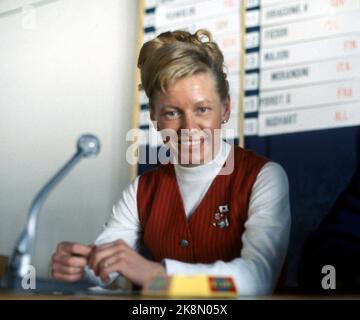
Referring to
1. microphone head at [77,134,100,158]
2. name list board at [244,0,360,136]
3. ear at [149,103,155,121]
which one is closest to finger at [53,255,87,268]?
microphone head at [77,134,100,158]

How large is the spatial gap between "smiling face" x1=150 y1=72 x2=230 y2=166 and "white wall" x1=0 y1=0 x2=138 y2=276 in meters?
0.20

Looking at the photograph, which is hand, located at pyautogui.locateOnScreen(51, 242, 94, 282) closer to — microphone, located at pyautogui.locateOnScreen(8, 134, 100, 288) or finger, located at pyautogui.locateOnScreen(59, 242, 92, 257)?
finger, located at pyautogui.locateOnScreen(59, 242, 92, 257)

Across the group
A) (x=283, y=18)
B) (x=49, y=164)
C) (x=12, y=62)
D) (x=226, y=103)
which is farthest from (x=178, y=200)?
(x=12, y=62)

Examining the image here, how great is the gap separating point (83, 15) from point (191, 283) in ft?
2.35

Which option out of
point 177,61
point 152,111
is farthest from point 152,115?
point 177,61

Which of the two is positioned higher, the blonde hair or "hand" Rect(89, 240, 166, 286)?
the blonde hair

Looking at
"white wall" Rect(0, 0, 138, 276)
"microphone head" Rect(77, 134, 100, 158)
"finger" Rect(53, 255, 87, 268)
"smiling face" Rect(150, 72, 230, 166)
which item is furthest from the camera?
"white wall" Rect(0, 0, 138, 276)

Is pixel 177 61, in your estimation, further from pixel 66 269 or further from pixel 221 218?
pixel 66 269

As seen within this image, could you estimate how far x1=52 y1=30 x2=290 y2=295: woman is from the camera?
3.00 feet

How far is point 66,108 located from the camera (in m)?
1.27

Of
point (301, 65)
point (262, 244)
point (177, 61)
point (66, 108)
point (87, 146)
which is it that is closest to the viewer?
point (87, 146)

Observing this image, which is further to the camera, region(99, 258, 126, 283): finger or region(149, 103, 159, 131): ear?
region(149, 103, 159, 131): ear

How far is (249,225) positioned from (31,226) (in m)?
0.34
